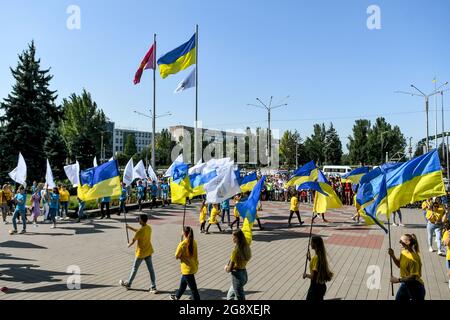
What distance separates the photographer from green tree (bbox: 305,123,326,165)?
7388 cm

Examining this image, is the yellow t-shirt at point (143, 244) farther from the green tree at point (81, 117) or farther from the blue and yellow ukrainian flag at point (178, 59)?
the green tree at point (81, 117)

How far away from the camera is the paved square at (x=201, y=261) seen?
755 centimetres

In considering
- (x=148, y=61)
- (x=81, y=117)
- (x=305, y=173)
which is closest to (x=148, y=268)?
(x=305, y=173)

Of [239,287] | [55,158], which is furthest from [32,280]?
[55,158]

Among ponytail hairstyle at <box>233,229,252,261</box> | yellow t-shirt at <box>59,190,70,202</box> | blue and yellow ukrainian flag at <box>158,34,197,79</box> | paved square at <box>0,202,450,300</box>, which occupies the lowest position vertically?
paved square at <box>0,202,450,300</box>

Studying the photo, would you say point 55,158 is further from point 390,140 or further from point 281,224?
point 390,140

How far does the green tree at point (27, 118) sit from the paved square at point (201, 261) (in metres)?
18.1

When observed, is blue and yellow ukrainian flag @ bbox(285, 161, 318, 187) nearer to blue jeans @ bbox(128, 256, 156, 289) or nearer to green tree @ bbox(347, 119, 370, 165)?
blue jeans @ bbox(128, 256, 156, 289)

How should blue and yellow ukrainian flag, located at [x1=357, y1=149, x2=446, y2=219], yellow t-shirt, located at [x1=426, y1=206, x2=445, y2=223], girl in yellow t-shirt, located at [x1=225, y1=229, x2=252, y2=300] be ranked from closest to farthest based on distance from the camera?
girl in yellow t-shirt, located at [x1=225, y1=229, x2=252, y2=300], blue and yellow ukrainian flag, located at [x1=357, y1=149, x2=446, y2=219], yellow t-shirt, located at [x1=426, y1=206, x2=445, y2=223]

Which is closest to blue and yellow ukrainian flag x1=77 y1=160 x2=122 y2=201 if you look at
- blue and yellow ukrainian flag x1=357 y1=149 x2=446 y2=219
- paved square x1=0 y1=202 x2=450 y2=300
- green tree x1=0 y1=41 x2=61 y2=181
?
paved square x1=0 y1=202 x2=450 y2=300

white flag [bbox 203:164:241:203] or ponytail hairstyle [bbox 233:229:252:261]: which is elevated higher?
white flag [bbox 203:164:241:203]

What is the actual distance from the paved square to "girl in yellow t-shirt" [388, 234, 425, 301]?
1.79m
